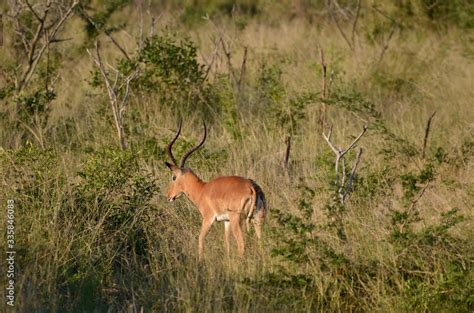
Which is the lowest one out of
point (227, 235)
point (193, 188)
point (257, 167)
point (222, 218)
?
point (227, 235)

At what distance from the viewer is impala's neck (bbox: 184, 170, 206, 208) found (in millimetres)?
6414

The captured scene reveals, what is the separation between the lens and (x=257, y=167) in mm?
7453

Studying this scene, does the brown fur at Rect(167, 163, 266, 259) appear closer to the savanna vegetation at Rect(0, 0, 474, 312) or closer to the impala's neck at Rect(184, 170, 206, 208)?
the impala's neck at Rect(184, 170, 206, 208)

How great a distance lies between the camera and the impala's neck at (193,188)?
641cm

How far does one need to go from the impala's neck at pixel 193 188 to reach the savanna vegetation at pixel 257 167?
191 millimetres

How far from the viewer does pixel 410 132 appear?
8594mm

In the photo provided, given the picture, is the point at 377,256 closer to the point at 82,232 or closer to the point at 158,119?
the point at 82,232

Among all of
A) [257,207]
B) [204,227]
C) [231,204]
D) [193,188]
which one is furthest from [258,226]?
[193,188]

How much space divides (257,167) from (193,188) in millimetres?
1103

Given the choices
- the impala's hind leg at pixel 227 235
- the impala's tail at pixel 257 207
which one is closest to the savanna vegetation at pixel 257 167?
the impala's hind leg at pixel 227 235

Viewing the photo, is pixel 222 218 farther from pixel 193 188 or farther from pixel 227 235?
pixel 193 188

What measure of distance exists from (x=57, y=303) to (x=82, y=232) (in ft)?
2.50

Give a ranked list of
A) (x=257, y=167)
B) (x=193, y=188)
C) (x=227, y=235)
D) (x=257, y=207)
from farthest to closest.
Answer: (x=257, y=167) → (x=193, y=188) → (x=227, y=235) → (x=257, y=207)

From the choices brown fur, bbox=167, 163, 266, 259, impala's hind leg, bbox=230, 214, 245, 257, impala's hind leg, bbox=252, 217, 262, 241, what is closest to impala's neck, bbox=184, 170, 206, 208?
brown fur, bbox=167, 163, 266, 259
